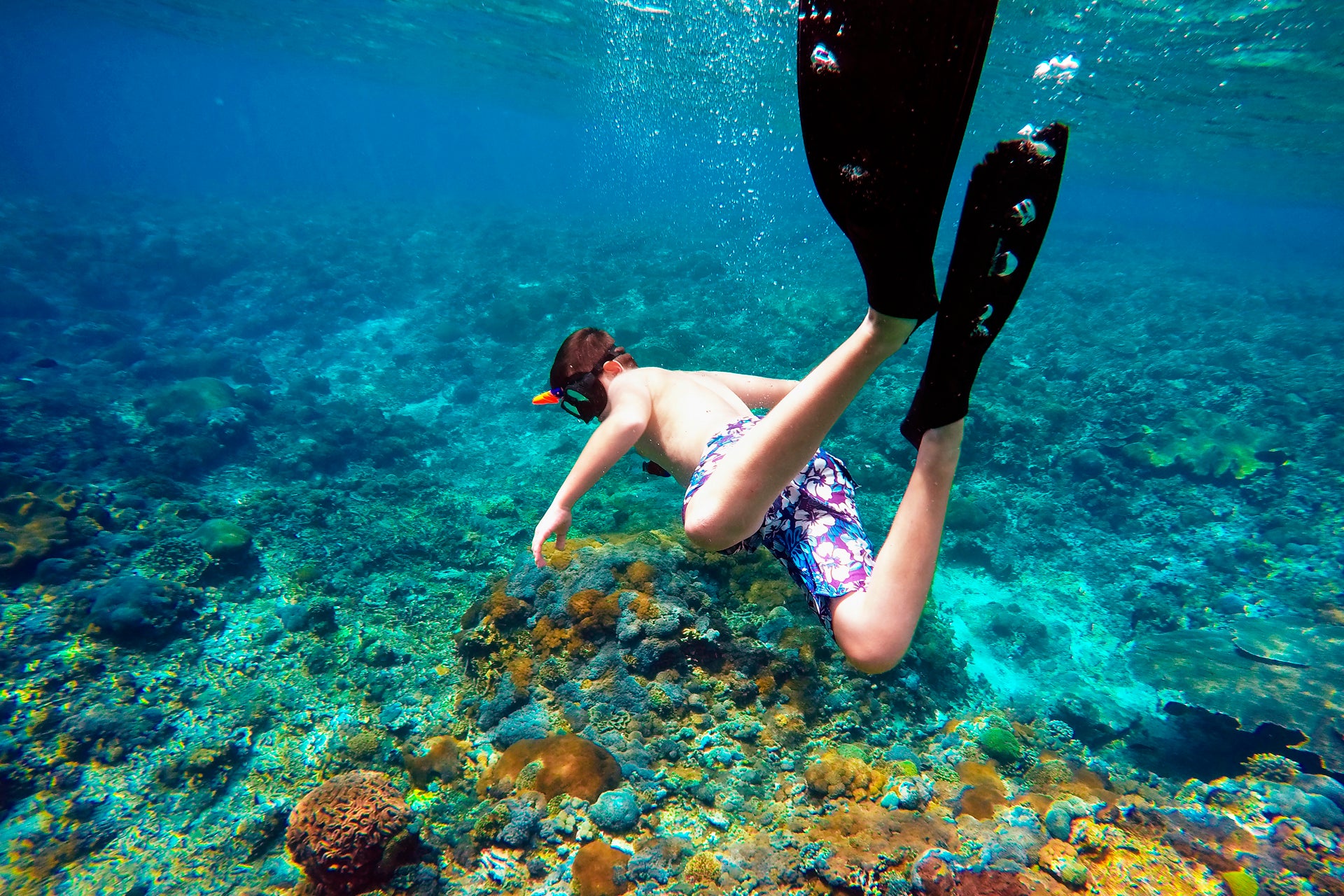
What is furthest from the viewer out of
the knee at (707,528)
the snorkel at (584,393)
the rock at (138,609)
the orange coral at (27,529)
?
the orange coral at (27,529)

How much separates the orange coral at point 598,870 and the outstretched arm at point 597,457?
2.56 metres

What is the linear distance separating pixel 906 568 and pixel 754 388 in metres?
1.86

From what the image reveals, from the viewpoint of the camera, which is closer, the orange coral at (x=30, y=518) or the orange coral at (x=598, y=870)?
the orange coral at (x=598, y=870)

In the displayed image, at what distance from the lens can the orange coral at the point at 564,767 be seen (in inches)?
177

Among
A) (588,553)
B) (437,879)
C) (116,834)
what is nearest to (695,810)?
(437,879)

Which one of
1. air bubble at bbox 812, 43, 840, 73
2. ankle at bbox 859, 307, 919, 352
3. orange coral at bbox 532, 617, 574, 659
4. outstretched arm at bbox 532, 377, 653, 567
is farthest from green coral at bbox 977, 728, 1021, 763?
air bubble at bbox 812, 43, 840, 73

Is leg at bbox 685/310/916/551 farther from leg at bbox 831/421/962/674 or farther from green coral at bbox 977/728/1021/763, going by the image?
green coral at bbox 977/728/1021/763

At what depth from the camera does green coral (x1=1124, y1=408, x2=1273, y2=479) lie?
475 inches

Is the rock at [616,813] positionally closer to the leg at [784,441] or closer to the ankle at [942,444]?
the leg at [784,441]

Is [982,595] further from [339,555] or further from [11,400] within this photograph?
[11,400]

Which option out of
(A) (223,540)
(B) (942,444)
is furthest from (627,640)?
(A) (223,540)

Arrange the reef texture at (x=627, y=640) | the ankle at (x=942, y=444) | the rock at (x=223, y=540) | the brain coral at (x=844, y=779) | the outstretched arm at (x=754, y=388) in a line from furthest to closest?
the rock at (x=223, y=540), the brain coral at (x=844, y=779), the reef texture at (x=627, y=640), the outstretched arm at (x=754, y=388), the ankle at (x=942, y=444)

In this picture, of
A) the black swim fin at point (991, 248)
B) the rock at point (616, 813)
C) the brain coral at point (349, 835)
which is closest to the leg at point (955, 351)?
the black swim fin at point (991, 248)

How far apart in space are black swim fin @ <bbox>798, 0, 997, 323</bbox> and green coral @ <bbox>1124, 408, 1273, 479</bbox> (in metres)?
14.8
